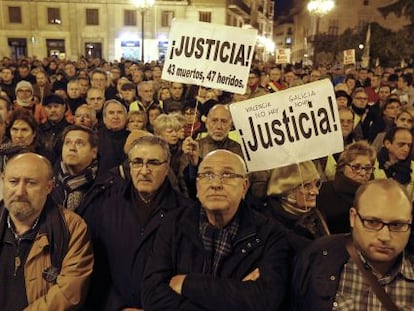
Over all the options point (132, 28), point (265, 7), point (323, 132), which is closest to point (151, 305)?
point (323, 132)

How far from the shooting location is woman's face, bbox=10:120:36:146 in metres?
4.65

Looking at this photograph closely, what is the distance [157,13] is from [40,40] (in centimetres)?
1059

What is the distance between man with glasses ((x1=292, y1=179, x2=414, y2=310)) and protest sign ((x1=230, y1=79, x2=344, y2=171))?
3.19 feet

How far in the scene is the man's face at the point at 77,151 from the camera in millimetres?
4094

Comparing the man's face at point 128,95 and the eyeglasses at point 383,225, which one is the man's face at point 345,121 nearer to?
the eyeglasses at point 383,225

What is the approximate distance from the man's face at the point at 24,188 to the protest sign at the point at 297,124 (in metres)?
1.49

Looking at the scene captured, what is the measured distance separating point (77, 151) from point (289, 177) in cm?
171

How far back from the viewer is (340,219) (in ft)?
11.4

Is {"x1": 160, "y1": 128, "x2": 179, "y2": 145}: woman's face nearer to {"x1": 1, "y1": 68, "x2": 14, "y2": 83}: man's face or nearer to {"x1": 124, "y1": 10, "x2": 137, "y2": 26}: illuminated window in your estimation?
{"x1": 1, "y1": 68, "x2": 14, "y2": 83}: man's face

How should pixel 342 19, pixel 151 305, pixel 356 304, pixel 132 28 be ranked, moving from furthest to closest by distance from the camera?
pixel 342 19 → pixel 132 28 → pixel 151 305 → pixel 356 304

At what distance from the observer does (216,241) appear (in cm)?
285

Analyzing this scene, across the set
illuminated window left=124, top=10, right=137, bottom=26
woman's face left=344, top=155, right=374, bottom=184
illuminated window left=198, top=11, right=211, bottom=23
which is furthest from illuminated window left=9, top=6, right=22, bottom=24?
woman's face left=344, top=155, right=374, bottom=184

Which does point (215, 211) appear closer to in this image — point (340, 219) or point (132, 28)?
point (340, 219)

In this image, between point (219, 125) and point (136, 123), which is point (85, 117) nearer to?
point (136, 123)
